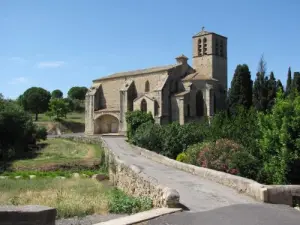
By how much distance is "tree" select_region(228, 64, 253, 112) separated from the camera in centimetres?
4231

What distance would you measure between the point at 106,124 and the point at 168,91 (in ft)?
43.7

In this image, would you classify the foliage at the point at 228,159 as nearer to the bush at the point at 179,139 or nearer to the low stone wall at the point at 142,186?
the low stone wall at the point at 142,186

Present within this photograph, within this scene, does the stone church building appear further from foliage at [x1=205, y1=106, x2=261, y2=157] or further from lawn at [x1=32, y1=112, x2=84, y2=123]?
foliage at [x1=205, y1=106, x2=261, y2=157]

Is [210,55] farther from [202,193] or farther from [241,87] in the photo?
[202,193]

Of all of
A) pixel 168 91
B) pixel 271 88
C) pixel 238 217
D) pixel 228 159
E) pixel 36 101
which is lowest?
pixel 238 217

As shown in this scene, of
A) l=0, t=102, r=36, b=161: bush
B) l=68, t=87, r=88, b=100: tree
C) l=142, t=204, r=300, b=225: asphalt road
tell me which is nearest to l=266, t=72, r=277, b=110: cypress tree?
l=0, t=102, r=36, b=161: bush

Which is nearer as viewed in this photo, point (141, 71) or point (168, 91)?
point (168, 91)

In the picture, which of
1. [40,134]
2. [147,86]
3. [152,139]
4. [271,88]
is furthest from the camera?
[147,86]

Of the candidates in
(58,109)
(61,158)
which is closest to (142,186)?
(61,158)

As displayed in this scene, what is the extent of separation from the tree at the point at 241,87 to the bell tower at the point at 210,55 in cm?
730

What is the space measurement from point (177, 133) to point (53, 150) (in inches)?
744

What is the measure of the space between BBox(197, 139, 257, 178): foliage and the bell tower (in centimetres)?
3442

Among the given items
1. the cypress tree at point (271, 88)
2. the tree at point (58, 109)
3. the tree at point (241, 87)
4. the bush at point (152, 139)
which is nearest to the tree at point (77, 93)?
the tree at point (58, 109)

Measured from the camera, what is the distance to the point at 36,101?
258ft
